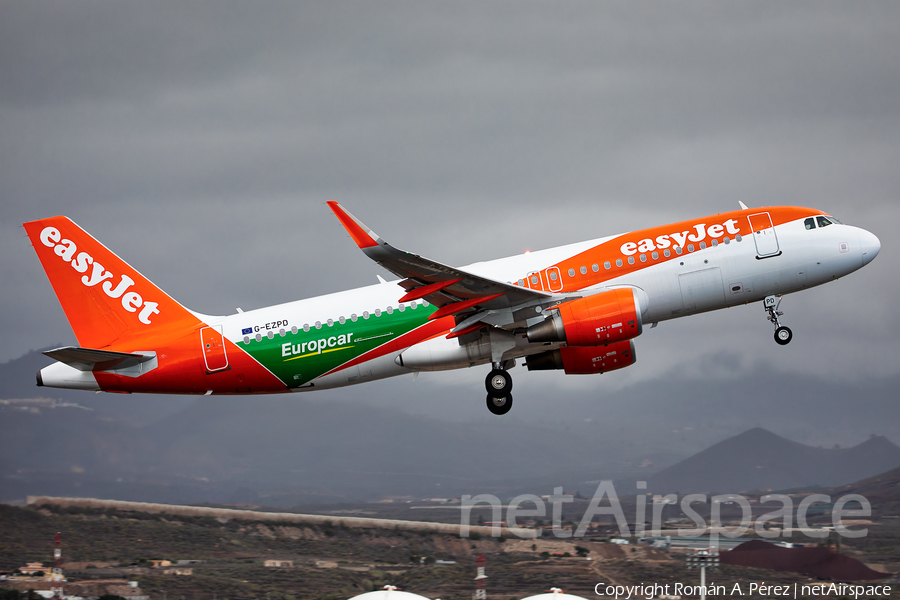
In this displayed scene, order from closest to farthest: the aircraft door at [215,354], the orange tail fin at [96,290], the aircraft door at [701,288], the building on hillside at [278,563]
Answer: the aircraft door at [701,288] → the aircraft door at [215,354] → the orange tail fin at [96,290] → the building on hillside at [278,563]

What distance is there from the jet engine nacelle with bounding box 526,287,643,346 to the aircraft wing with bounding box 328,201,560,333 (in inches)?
40.8

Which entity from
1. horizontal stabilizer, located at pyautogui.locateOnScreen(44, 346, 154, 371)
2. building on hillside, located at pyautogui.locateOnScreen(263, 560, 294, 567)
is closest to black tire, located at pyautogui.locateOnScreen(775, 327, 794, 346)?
horizontal stabilizer, located at pyautogui.locateOnScreen(44, 346, 154, 371)

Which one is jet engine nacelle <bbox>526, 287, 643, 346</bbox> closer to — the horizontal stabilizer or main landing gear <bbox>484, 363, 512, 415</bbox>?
main landing gear <bbox>484, 363, 512, 415</bbox>

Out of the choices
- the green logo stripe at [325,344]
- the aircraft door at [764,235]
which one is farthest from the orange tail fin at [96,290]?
the aircraft door at [764,235]

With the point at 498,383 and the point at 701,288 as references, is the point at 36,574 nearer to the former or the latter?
the point at 498,383

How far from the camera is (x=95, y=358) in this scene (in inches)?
1267

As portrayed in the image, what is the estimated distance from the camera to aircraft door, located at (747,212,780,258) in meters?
30.8

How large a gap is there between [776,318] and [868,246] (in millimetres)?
4264

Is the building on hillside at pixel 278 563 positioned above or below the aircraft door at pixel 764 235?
below

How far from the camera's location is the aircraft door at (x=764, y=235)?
101ft

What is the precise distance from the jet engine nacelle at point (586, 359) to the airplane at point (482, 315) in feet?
0.17

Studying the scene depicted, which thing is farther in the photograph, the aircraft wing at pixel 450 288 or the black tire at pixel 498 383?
the black tire at pixel 498 383

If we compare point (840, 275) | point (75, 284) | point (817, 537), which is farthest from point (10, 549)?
point (817, 537)

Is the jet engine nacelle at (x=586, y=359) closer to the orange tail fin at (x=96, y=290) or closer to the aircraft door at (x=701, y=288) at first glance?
the aircraft door at (x=701, y=288)
